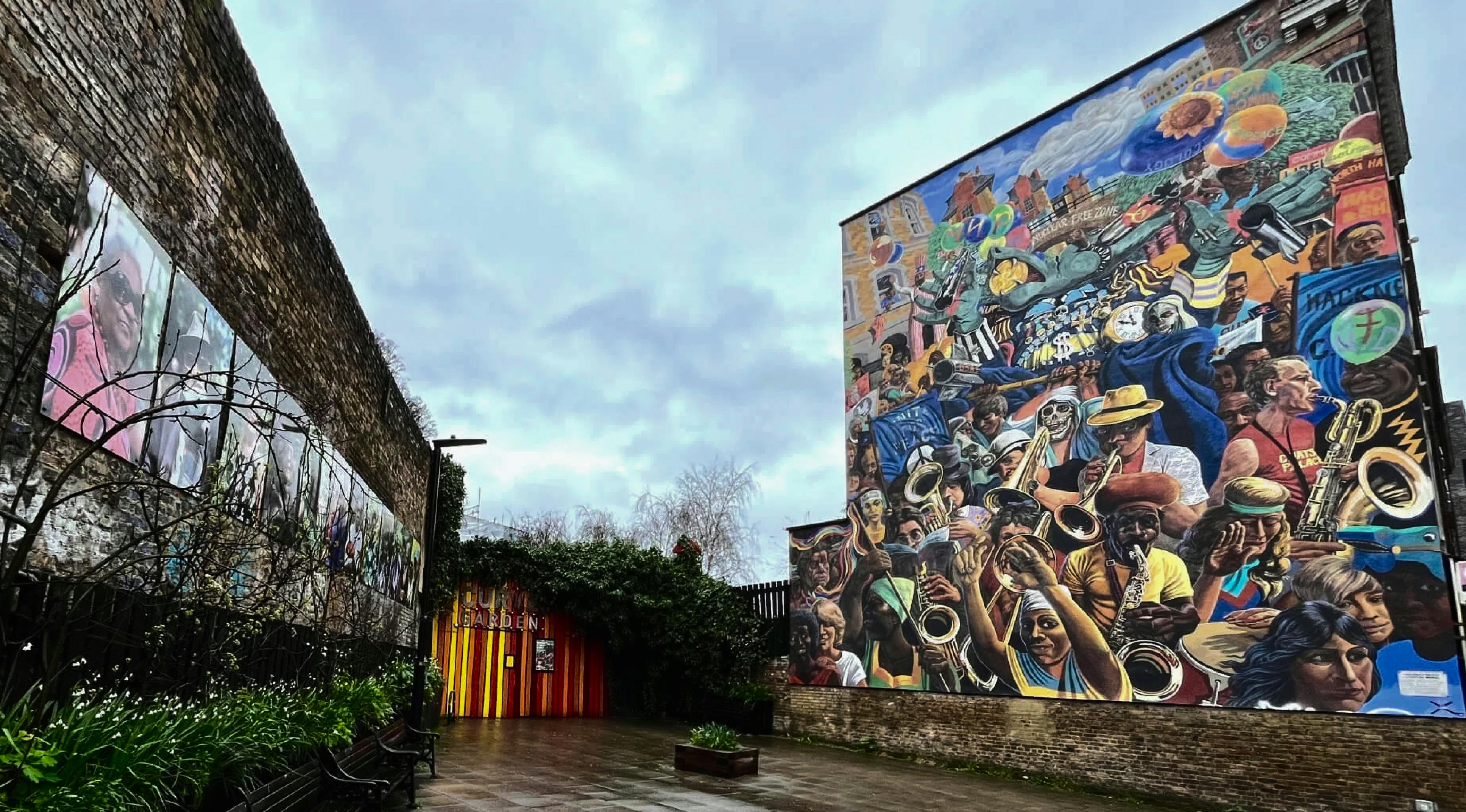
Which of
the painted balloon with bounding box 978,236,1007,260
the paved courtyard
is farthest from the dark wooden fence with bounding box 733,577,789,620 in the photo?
the painted balloon with bounding box 978,236,1007,260

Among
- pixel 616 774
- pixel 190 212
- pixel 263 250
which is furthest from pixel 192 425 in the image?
pixel 616 774

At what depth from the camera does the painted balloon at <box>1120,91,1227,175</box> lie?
11500 mm

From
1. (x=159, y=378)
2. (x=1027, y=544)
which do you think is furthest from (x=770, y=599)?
(x=159, y=378)

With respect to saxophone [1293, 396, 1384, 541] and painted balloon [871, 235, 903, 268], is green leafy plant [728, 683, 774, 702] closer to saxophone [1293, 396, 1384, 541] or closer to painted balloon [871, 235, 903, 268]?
painted balloon [871, 235, 903, 268]

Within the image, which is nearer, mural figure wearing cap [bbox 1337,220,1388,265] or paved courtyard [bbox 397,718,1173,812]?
paved courtyard [bbox 397,718,1173,812]

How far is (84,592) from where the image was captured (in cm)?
391

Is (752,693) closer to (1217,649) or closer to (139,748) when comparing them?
(1217,649)

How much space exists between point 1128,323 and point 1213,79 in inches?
139

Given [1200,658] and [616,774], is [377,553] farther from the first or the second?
[1200,658]

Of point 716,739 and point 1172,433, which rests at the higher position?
point 1172,433

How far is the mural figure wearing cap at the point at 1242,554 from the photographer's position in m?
9.76

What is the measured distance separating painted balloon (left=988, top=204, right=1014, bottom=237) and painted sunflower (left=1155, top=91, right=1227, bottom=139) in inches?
94.7

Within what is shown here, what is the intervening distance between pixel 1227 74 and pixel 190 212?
12272mm

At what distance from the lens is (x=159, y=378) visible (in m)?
5.27
